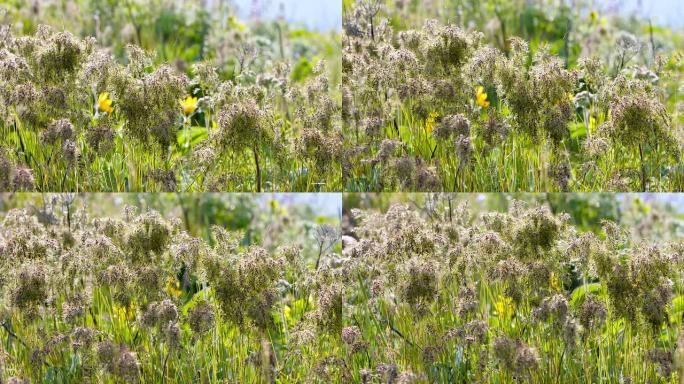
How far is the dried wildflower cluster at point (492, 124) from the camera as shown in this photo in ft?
17.4

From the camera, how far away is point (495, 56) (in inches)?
211

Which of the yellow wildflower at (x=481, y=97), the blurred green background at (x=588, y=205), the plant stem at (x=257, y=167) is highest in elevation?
the yellow wildflower at (x=481, y=97)

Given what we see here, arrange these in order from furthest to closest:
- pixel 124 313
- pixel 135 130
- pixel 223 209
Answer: pixel 223 209
pixel 135 130
pixel 124 313

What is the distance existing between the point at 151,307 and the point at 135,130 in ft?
3.34

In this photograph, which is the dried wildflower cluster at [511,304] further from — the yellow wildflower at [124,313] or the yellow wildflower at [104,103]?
the yellow wildflower at [104,103]

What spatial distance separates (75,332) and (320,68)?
1.98m

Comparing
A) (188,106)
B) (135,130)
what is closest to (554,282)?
(188,106)

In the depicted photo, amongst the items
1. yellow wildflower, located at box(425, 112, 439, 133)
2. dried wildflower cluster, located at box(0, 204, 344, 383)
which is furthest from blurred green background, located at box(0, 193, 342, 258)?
yellow wildflower, located at box(425, 112, 439, 133)

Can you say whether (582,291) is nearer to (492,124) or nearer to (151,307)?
(492,124)

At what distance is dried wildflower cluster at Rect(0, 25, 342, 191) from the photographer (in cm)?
527

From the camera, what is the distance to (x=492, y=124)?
17.6 feet

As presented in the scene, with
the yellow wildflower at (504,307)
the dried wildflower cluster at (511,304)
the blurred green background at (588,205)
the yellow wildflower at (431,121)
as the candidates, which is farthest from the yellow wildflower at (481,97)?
the yellow wildflower at (504,307)

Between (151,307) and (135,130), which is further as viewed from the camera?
(135,130)

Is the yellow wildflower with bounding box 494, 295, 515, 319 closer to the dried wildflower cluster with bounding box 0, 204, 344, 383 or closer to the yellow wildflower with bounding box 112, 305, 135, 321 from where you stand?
the dried wildflower cluster with bounding box 0, 204, 344, 383
